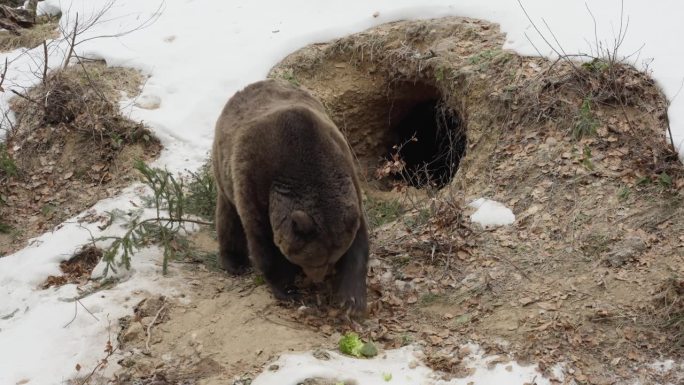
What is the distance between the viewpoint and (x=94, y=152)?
931 cm

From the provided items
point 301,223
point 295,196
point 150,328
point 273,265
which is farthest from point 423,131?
point 150,328

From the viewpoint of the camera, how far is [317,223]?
223 inches

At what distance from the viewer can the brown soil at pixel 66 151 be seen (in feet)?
28.7

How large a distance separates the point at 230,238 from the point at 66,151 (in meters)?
3.71

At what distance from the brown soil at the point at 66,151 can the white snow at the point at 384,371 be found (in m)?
4.46

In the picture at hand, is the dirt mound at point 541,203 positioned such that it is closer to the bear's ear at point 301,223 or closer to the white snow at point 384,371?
the white snow at point 384,371

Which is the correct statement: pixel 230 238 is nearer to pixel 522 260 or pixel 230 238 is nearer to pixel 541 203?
pixel 522 260

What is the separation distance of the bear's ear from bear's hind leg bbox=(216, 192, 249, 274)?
1603 millimetres

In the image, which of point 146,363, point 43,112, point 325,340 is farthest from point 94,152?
point 325,340

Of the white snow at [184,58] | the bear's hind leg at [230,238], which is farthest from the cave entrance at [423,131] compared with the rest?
the bear's hind leg at [230,238]

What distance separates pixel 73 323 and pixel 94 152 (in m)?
3.75

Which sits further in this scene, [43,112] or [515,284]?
[43,112]

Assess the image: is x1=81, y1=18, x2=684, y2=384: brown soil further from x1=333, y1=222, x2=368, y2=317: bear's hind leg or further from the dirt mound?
x1=333, y1=222, x2=368, y2=317: bear's hind leg

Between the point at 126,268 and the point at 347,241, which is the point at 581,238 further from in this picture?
the point at 126,268
